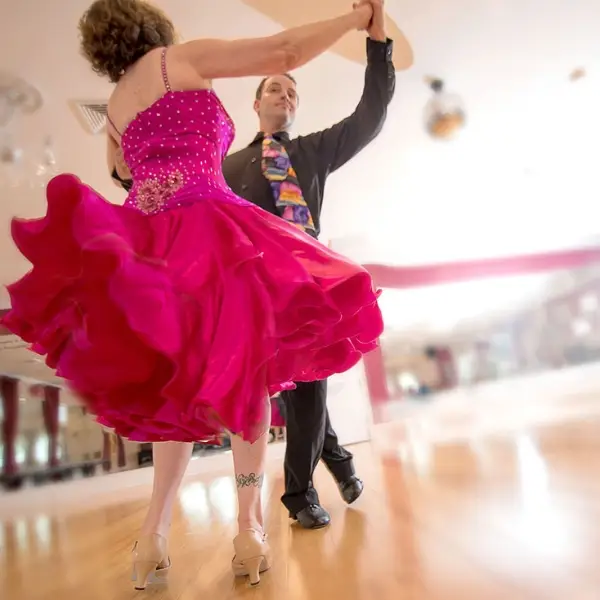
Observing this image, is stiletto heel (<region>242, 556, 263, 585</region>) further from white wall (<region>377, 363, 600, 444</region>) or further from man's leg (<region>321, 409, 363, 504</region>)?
white wall (<region>377, 363, 600, 444</region>)

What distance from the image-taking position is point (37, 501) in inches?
101

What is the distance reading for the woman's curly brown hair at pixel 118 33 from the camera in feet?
3.02

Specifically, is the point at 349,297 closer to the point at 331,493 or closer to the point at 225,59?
the point at 225,59

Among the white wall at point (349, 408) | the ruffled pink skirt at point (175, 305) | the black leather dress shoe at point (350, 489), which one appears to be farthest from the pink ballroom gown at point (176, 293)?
the white wall at point (349, 408)

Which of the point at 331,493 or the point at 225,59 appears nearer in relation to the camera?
the point at 225,59

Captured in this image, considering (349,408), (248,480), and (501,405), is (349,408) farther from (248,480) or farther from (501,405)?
(248,480)

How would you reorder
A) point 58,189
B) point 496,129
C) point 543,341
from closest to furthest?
point 58,189
point 496,129
point 543,341

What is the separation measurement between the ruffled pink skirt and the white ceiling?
1388 millimetres

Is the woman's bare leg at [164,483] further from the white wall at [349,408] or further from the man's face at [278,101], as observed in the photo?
the white wall at [349,408]

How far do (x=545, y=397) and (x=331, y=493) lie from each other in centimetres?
218

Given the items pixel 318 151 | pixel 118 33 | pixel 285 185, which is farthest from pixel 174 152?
pixel 318 151

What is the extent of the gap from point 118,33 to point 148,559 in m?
0.87

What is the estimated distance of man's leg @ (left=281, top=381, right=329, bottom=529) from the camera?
1.18m

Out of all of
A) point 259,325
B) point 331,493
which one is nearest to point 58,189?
point 259,325
